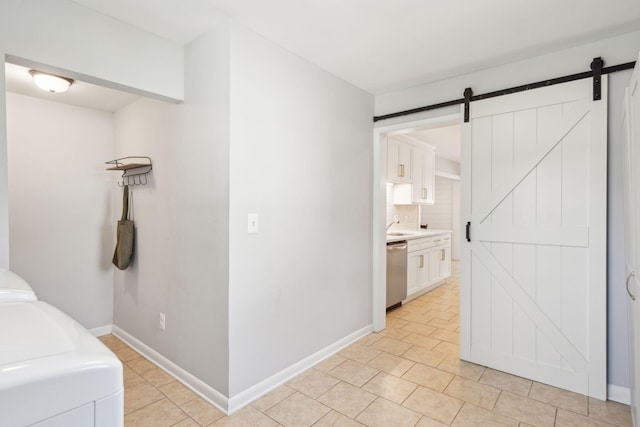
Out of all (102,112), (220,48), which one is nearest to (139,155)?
(102,112)

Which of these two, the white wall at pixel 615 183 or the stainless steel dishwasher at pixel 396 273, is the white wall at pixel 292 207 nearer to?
the stainless steel dishwasher at pixel 396 273

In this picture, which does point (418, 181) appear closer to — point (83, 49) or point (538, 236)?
point (538, 236)

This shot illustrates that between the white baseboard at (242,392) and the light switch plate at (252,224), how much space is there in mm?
1021

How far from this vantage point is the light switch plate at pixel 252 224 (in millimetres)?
2139

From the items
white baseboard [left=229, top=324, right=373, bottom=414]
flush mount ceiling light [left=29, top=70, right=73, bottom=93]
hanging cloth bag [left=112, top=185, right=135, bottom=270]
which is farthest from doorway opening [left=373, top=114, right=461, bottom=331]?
flush mount ceiling light [left=29, top=70, right=73, bottom=93]

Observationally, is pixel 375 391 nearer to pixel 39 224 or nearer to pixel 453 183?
pixel 39 224

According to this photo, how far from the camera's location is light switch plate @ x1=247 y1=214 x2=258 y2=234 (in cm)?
214

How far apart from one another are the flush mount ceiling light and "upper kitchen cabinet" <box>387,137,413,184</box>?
11.1ft

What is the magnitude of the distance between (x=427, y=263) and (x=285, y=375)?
10.4ft

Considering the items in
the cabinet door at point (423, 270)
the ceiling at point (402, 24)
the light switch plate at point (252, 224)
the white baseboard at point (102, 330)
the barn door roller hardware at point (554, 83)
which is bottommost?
the white baseboard at point (102, 330)

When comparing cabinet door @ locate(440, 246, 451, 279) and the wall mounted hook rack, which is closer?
the wall mounted hook rack

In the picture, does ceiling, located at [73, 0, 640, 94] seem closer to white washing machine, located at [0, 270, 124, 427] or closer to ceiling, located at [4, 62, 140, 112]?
ceiling, located at [4, 62, 140, 112]

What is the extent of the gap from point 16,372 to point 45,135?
3296 mm

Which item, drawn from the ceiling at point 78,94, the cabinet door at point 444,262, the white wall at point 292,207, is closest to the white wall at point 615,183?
the white wall at point 292,207
